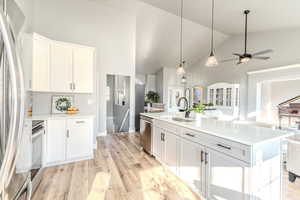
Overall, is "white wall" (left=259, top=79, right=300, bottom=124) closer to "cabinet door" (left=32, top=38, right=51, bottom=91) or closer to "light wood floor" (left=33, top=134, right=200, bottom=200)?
"light wood floor" (left=33, top=134, right=200, bottom=200)

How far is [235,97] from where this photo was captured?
5.64 meters

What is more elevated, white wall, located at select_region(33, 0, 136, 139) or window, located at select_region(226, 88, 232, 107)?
white wall, located at select_region(33, 0, 136, 139)

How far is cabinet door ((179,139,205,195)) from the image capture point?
1.66 m

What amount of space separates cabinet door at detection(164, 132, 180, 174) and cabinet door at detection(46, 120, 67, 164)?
191 centimetres

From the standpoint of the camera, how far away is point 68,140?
2.66 m

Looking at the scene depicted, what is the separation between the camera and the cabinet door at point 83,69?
299 cm

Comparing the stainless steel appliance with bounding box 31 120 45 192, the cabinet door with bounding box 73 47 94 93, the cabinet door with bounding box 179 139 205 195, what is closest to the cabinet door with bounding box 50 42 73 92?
the cabinet door with bounding box 73 47 94 93

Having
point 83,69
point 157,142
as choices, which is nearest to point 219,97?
point 157,142

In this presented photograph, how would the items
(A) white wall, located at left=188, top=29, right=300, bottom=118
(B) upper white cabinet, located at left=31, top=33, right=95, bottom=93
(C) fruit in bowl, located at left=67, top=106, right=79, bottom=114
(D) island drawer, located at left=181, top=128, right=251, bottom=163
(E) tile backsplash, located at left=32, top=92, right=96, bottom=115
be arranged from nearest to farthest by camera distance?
(D) island drawer, located at left=181, top=128, right=251, bottom=163
(B) upper white cabinet, located at left=31, top=33, right=95, bottom=93
(E) tile backsplash, located at left=32, top=92, right=96, bottom=115
(C) fruit in bowl, located at left=67, top=106, right=79, bottom=114
(A) white wall, located at left=188, top=29, right=300, bottom=118

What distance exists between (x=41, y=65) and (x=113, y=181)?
248cm

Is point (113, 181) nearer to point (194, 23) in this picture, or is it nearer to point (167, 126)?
point (167, 126)

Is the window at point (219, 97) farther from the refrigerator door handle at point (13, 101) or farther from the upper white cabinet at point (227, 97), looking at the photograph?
the refrigerator door handle at point (13, 101)

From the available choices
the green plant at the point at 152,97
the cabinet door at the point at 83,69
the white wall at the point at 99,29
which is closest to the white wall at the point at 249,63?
the green plant at the point at 152,97

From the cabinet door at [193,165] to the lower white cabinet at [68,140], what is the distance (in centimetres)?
191
